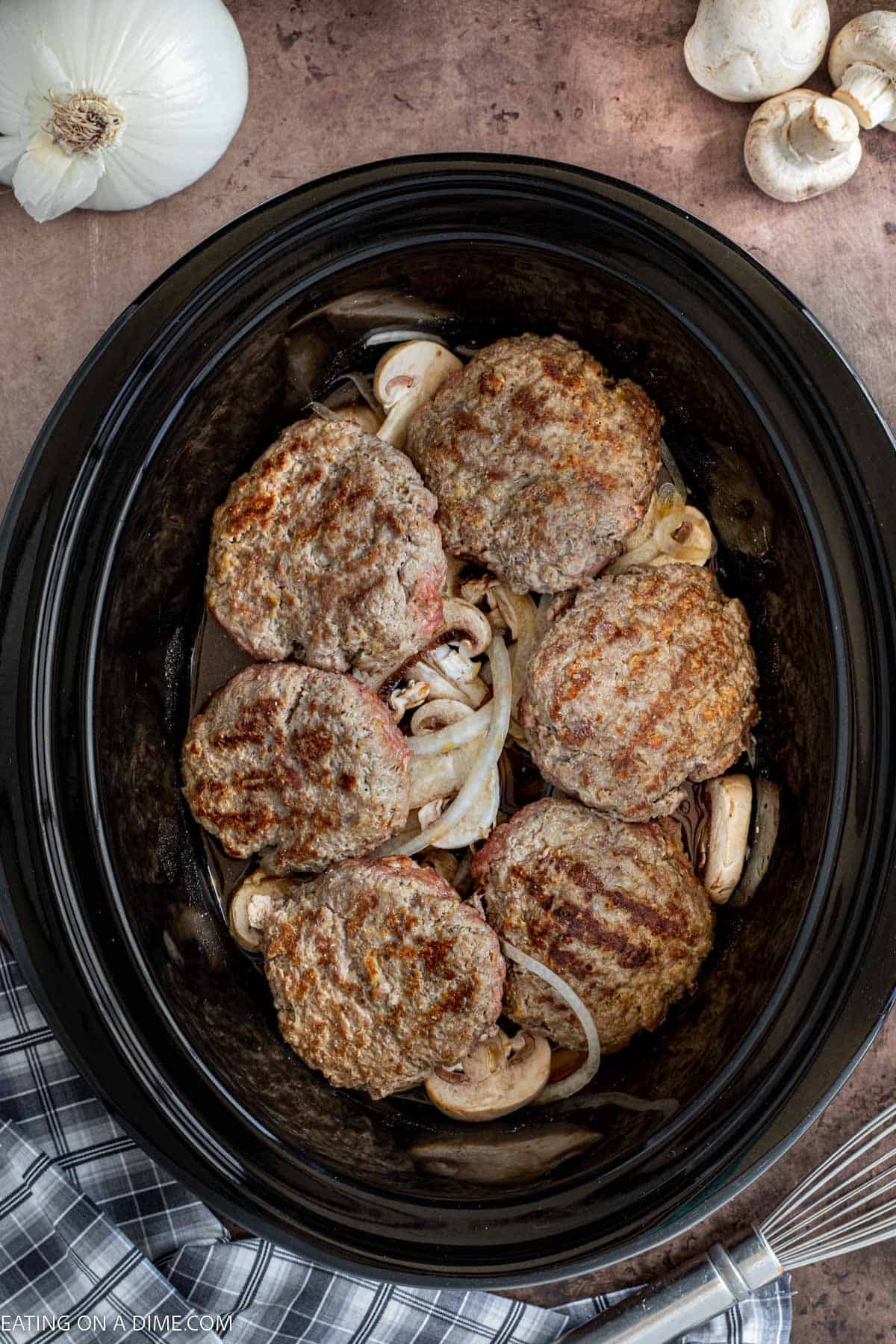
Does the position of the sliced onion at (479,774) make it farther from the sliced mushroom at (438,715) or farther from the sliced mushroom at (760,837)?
the sliced mushroom at (760,837)

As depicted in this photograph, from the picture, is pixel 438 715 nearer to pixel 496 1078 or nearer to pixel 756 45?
pixel 496 1078

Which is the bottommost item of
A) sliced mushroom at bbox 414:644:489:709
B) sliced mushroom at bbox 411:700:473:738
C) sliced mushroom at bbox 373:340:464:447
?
sliced mushroom at bbox 411:700:473:738

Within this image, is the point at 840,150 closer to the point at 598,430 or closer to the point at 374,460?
the point at 598,430

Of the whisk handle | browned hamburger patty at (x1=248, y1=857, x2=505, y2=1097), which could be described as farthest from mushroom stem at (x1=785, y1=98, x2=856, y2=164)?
the whisk handle

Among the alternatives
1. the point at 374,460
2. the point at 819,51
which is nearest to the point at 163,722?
the point at 374,460

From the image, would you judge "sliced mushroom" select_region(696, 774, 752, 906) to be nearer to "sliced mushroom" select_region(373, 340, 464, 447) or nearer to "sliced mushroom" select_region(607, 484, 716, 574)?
"sliced mushroom" select_region(607, 484, 716, 574)

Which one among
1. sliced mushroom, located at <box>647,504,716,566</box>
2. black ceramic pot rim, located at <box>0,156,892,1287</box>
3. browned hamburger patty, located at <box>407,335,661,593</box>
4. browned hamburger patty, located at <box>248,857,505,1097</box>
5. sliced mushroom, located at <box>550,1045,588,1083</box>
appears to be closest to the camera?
black ceramic pot rim, located at <box>0,156,892,1287</box>

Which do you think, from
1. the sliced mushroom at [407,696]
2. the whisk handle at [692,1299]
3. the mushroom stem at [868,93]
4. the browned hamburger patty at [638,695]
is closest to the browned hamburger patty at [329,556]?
the sliced mushroom at [407,696]

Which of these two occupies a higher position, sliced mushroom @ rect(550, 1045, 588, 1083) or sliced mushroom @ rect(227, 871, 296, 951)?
sliced mushroom @ rect(227, 871, 296, 951)
